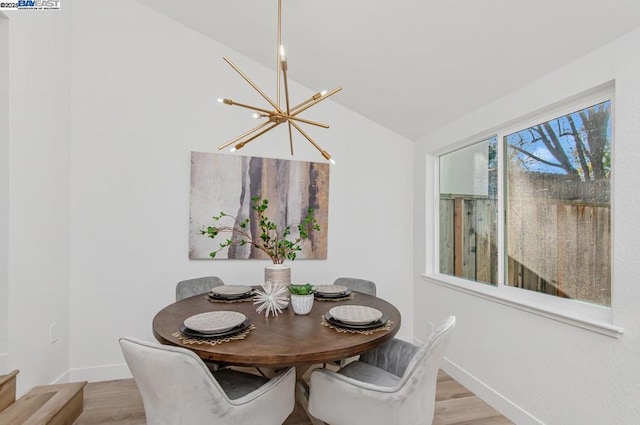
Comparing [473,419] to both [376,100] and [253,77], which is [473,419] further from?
[253,77]

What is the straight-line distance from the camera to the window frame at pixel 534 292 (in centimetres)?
164

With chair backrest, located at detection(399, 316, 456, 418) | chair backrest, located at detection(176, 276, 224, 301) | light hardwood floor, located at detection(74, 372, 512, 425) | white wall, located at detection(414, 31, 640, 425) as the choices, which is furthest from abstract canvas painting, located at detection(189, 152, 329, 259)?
chair backrest, located at detection(399, 316, 456, 418)

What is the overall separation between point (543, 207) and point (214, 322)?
2.13m

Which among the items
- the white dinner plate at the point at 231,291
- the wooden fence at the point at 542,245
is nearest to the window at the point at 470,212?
the wooden fence at the point at 542,245

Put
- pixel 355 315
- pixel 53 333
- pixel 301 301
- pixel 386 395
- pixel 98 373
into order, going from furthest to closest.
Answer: pixel 98 373 < pixel 53 333 < pixel 301 301 < pixel 355 315 < pixel 386 395

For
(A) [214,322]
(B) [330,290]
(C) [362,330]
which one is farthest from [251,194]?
(C) [362,330]

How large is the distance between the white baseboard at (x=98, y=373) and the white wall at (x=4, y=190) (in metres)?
0.79

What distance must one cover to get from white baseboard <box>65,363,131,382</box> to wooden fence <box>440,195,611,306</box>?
3.02 meters

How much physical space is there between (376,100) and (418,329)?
7.68 ft

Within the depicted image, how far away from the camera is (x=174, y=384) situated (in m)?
1.18

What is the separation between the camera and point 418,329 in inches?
128

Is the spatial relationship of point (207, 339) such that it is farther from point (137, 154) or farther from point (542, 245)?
point (542, 245)

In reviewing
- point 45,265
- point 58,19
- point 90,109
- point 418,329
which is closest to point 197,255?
point 45,265

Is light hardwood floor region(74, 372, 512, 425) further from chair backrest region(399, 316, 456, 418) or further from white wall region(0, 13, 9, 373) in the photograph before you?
chair backrest region(399, 316, 456, 418)
